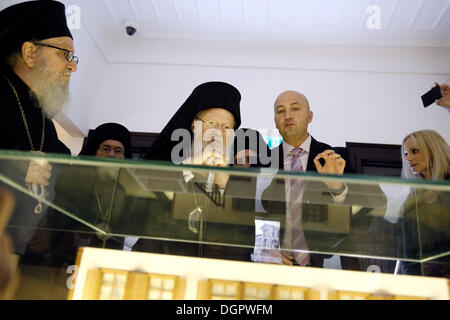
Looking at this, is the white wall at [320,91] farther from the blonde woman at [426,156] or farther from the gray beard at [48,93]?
the gray beard at [48,93]

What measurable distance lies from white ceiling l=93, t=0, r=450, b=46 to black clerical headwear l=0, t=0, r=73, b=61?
234cm

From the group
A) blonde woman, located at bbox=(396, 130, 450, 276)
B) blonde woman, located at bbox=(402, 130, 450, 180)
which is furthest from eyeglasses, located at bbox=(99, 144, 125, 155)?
blonde woman, located at bbox=(396, 130, 450, 276)

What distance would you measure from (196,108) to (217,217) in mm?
817

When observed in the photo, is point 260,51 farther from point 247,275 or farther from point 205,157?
point 247,275

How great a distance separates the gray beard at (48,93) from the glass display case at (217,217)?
0.94 meters

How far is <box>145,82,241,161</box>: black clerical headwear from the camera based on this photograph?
1468 mm

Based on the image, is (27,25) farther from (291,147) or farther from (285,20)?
(285,20)

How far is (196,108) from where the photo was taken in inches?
60.5

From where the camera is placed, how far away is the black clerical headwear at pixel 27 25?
1492mm

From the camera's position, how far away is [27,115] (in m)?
1.48

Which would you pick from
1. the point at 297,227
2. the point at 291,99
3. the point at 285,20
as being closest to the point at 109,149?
the point at 291,99

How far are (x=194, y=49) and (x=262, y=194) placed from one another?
4.02 meters

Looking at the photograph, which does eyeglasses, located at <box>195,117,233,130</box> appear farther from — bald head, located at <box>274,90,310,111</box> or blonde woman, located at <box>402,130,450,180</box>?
blonde woman, located at <box>402,130,450,180</box>

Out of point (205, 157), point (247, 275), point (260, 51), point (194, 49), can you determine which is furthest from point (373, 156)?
point (247, 275)
